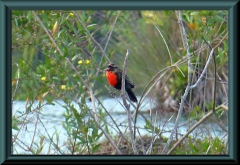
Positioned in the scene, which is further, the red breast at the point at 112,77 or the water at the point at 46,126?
the red breast at the point at 112,77

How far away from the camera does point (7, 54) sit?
2398 millimetres

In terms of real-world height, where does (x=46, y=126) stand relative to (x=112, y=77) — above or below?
below

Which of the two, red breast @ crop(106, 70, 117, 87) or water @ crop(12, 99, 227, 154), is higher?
red breast @ crop(106, 70, 117, 87)

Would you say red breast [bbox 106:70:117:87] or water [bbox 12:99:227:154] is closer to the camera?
water [bbox 12:99:227:154]

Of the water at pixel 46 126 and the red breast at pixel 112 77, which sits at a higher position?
the red breast at pixel 112 77

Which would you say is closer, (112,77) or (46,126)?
(112,77)

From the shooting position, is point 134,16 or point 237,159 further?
point 134,16
